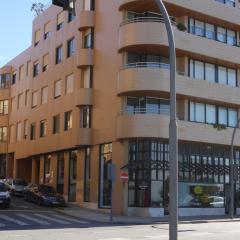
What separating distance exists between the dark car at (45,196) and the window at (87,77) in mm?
7891

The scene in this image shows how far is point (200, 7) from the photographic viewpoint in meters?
38.8

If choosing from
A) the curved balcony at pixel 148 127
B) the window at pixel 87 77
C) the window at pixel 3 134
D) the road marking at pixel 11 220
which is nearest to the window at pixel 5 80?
the window at pixel 3 134

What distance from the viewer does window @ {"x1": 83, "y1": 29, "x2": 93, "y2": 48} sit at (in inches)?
1615

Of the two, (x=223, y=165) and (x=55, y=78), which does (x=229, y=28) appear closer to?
(x=223, y=165)

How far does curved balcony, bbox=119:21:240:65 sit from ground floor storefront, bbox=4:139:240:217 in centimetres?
613

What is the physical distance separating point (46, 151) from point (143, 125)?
47.9ft

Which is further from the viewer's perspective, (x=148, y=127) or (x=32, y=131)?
(x=32, y=131)

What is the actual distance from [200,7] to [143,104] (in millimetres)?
8262

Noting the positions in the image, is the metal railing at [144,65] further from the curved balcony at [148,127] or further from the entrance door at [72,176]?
the entrance door at [72,176]

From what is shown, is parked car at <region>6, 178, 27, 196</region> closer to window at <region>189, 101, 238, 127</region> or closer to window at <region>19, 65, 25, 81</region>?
window at <region>19, 65, 25, 81</region>

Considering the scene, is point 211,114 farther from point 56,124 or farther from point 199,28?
point 56,124

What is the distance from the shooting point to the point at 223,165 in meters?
39.4

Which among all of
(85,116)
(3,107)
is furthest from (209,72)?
(3,107)

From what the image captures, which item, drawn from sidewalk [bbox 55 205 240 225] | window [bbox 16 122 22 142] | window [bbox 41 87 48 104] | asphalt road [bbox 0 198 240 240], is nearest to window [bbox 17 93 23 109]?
window [bbox 16 122 22 142]
